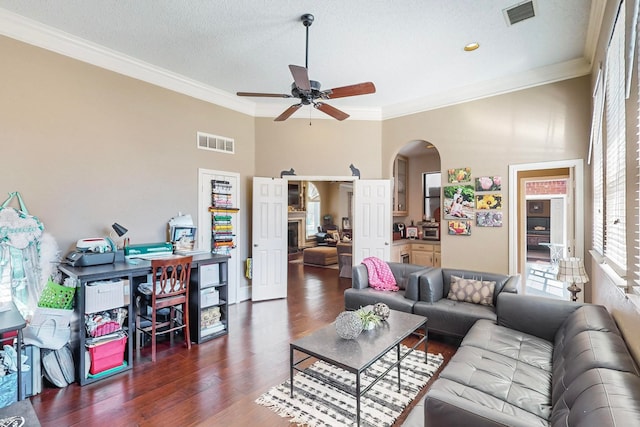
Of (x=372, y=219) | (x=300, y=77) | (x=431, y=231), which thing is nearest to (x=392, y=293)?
(x=372, y=219)

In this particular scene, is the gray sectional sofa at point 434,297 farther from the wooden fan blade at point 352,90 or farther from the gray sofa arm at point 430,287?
the wooden fan blade at point 352,90

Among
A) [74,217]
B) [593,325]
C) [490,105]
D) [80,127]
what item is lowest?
[593,325]

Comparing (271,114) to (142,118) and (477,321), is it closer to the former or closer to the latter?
(142,118)

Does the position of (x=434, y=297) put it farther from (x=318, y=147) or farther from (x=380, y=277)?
(x=318, y=147)

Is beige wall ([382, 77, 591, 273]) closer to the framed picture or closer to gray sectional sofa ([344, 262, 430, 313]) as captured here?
gray sectional sofa ([344, 262, 430, 313])

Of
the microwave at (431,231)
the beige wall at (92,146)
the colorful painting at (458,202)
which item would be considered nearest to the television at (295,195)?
the microwave at (431,231)

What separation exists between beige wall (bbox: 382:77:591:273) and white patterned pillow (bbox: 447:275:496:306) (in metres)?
1.13

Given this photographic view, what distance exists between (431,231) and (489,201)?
2720mm

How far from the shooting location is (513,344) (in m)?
2.56

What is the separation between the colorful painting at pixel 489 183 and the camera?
450 centimetres

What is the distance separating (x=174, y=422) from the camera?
2230 millimetres

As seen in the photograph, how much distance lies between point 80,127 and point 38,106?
15.0 inches

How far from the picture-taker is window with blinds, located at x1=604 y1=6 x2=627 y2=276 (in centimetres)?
206

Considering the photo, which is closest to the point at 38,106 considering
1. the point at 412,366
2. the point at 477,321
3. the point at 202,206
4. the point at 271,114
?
the point at 202,206
